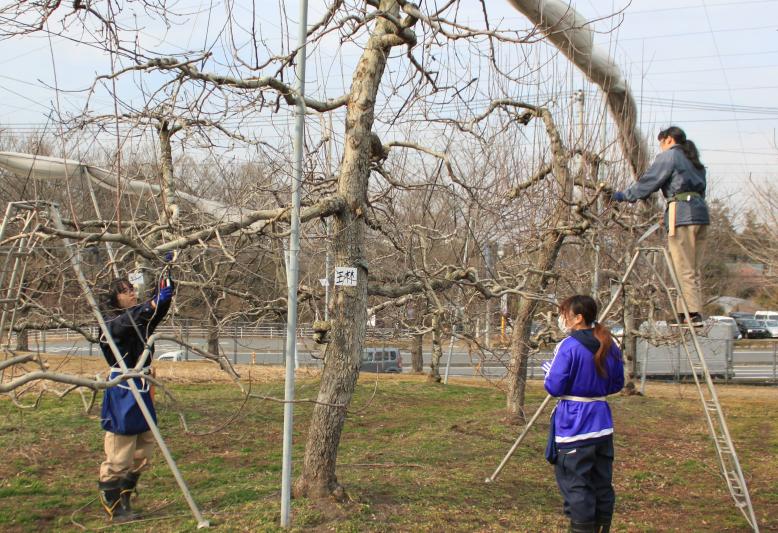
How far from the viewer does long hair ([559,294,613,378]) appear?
4.57 m

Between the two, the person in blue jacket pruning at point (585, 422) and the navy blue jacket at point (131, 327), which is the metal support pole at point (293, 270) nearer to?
the navy blue jacket at point (131, 327)

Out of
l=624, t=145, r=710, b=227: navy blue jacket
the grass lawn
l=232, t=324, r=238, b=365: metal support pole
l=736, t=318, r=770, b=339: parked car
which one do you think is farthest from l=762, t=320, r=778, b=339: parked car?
l=624, t=145, r=710, b=227: navy blue jacket

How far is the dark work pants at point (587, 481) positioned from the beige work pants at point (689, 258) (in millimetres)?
1575

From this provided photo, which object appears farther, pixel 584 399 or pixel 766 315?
pixel 766 315

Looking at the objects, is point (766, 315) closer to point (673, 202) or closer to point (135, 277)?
point (673, 202)

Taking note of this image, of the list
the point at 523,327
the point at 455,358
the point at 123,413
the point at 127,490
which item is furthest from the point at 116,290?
the point at 455,358

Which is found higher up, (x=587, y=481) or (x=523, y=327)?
(x=523, y=327)

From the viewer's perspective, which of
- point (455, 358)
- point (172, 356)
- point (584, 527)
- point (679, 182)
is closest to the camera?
point (584, 527)

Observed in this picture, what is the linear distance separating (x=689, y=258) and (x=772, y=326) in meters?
39.9

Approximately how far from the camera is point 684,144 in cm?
562

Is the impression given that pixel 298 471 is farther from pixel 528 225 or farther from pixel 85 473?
pixel 528 225

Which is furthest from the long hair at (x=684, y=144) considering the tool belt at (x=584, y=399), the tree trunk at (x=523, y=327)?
the tree trunk at (x=523, y=327)

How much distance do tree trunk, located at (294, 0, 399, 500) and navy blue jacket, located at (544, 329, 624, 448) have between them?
1563 mm

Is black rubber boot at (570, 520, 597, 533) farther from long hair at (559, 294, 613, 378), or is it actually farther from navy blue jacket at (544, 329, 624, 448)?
long hair at (559, 294, 613, 378)
